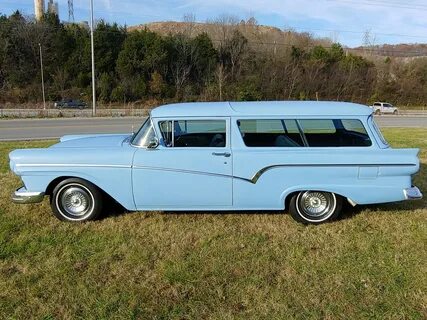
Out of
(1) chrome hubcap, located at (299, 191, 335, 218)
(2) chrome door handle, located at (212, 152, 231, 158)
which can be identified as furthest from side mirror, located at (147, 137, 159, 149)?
(1) chrome hubcap, located at (299, 191, 335, 218)

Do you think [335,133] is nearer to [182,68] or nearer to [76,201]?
[76,201]

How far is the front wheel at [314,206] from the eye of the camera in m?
4.96

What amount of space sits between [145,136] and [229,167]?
1120mm

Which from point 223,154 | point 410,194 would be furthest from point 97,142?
point 410,194

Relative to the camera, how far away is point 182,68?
56875 mm

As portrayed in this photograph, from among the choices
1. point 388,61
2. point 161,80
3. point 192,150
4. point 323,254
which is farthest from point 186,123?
point 388,61

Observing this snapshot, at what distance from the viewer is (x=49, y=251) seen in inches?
166

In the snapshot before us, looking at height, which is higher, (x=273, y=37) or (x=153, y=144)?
(x=273, y=37)

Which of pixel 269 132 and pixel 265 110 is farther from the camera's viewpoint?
pixel 269 132

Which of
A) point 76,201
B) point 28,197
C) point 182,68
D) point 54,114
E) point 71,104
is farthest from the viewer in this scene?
point 182,68

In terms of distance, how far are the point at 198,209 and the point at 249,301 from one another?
1.82 m

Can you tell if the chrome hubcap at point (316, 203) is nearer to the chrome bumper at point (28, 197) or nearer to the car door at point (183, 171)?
the car door at point (183, 171)

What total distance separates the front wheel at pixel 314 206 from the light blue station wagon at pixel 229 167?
0.01m

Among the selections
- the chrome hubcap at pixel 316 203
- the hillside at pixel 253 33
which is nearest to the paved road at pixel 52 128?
the chrome hubcap at pixel 316 203
